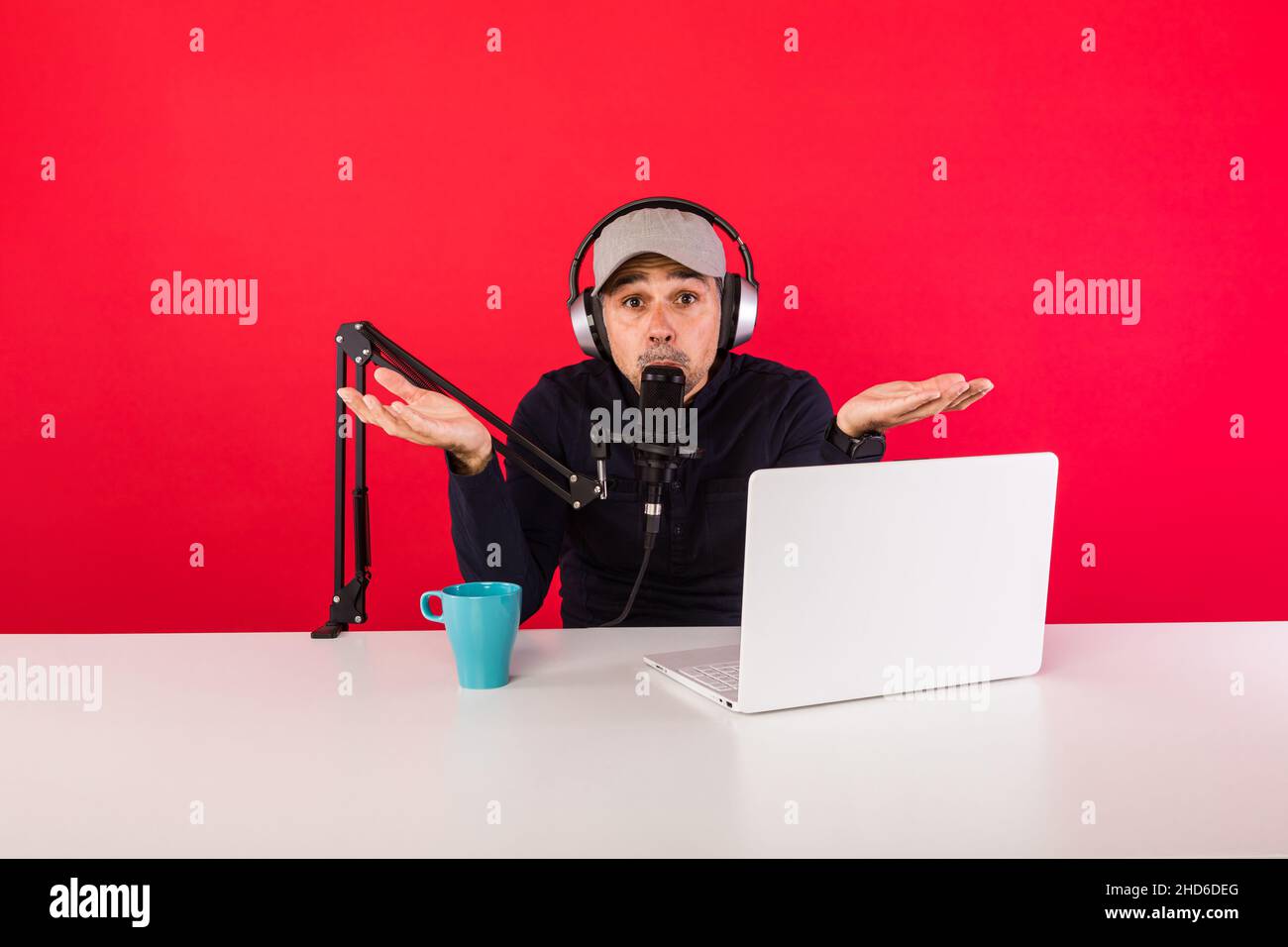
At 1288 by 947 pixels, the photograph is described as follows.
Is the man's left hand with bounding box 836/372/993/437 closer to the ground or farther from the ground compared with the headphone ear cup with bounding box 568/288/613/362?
closer to the ground

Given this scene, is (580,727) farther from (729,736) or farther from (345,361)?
(345,361)

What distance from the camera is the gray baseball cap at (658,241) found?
178 cm

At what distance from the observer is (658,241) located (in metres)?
1.78

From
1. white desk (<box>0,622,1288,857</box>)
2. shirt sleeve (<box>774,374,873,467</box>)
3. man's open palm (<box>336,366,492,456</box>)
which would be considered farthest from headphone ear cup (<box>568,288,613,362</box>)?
white desk (<box>0,622,1288,857</box>)

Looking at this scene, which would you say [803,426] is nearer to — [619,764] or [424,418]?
[424,418]

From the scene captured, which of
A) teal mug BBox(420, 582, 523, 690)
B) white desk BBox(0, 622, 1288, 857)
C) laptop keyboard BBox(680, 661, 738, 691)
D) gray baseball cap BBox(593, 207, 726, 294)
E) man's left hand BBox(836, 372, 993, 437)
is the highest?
gray baseball cap BBox(593, 207, 726, 294)

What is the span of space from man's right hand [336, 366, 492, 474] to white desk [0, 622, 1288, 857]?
0.29 m

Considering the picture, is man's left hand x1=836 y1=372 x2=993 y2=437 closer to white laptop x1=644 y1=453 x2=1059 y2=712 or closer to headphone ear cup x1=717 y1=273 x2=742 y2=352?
white laptop x1=644 y1=453 x2=1059 y2=712

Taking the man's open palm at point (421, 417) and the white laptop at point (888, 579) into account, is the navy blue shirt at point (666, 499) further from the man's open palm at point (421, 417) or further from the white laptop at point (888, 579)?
the white laptop at point (888, 579)

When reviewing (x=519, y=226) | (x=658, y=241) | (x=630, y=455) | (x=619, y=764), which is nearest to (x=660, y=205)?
(x=658, y=241)

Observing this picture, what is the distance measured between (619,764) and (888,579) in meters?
0.36

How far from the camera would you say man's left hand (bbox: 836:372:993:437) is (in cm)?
124

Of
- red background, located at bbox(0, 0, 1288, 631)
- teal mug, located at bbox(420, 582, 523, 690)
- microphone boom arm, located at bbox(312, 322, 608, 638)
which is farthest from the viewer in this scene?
red background, located at bbox(0, 0, 1288, 631)
